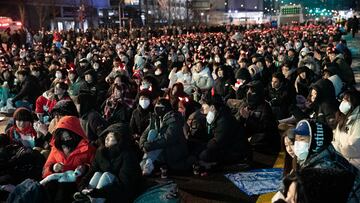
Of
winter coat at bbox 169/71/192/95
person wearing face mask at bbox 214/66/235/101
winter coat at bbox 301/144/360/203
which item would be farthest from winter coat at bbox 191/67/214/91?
winter coat at bbox 301/144/360/203

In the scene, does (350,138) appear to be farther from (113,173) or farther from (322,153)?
(113,173)

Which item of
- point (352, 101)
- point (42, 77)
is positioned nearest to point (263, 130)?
point (352, 101)

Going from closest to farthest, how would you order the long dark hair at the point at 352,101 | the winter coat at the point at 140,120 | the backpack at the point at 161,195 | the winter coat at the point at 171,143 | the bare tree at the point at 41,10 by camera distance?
the backpack at the point at 161,195, the long dark hair at the point at 352,101, the winter coat at the point at 171,143, the winter coat at the point at 140,120, the bare tree at the point at 41,10

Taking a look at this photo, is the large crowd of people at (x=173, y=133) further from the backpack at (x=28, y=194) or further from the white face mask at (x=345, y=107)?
the backpack at (x=28, y=194)

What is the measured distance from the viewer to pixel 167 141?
6824 mm

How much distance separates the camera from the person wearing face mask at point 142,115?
306 inches

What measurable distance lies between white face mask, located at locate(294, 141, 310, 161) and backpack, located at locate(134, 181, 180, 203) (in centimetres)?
129

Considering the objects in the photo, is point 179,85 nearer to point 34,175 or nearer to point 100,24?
point 34,175

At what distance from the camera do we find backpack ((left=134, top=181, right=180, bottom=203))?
4695 millimetres

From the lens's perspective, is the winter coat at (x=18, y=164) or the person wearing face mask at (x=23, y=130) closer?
the winter coat at (x=18, y=164)

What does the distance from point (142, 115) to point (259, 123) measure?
2.01 m

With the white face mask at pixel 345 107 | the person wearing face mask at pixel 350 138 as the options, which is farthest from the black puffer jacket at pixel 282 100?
the person wearing face mask at pixel 350 138

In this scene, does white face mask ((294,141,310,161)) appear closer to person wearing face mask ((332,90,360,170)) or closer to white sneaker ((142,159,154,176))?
person wearing face mask ((332,90,360,170))

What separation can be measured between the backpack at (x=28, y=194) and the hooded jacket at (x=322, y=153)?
8.23 feet
